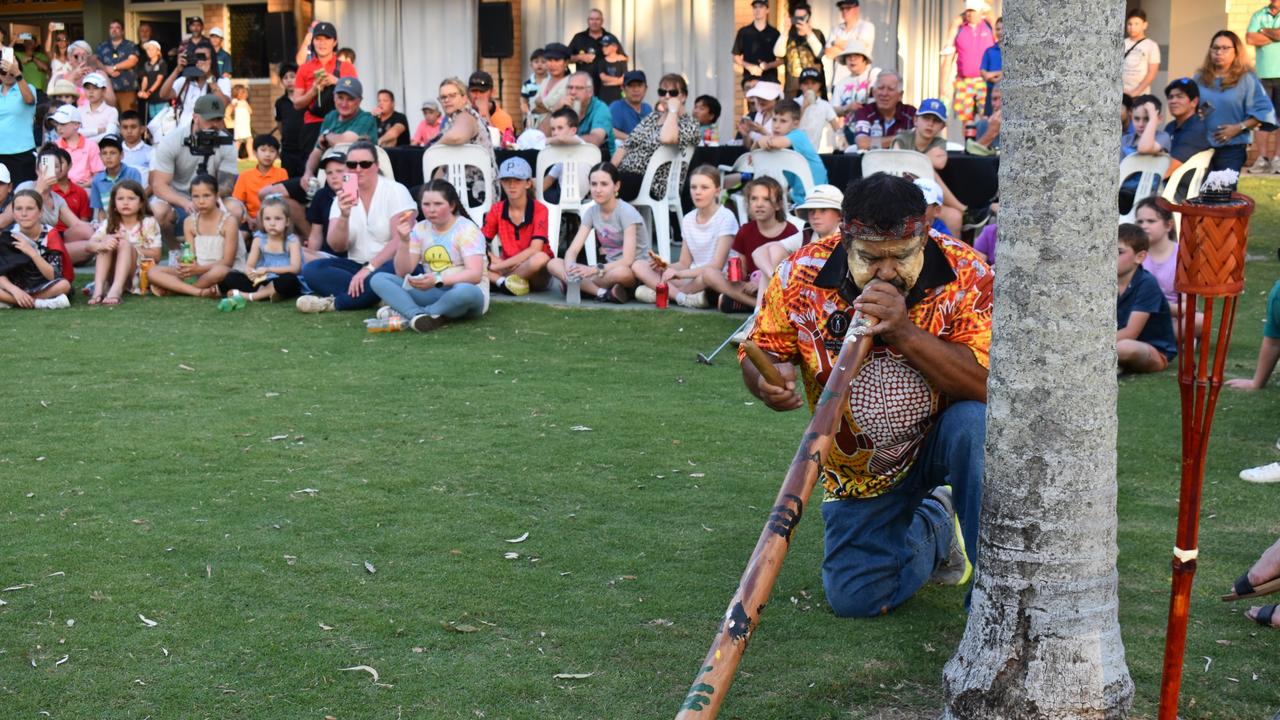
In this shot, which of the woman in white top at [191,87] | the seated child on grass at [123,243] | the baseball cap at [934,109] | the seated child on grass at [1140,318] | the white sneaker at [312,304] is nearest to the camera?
the seated child on grass at [1140,318]

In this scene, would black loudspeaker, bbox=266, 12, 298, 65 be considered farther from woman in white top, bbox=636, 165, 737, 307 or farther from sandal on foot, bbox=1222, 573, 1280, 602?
sandal on foot, bbox=1222, 573, 1280, 602

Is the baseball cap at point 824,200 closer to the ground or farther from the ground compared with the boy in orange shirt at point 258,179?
closer to the ground

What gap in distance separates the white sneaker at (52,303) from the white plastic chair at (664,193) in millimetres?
4567

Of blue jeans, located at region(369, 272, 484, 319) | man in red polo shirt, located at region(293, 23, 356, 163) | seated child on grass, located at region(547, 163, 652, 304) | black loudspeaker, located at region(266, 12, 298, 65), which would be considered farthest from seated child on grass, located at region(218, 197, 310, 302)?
black loudspeaker, located at region(266, 12, 298, 65)

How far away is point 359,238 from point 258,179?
237 cm

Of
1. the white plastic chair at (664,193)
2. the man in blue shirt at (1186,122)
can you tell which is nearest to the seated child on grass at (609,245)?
the white plastic chair at (664,193)

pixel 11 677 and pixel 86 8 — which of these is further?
pixel 86 8

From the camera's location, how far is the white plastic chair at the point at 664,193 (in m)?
11.5

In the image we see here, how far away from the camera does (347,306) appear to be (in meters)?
10.2

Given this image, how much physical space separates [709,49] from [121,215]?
872 centimetres

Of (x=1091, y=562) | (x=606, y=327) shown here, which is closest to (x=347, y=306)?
(x=606, y=327)

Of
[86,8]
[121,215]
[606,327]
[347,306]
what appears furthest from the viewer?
[86,8]

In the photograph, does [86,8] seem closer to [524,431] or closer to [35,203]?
[35,203]

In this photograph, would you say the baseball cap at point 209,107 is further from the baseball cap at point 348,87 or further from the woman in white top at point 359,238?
the woman in white top at point 359,238
